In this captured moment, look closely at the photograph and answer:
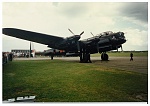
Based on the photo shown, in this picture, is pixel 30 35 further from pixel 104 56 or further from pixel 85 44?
pixel 104 56

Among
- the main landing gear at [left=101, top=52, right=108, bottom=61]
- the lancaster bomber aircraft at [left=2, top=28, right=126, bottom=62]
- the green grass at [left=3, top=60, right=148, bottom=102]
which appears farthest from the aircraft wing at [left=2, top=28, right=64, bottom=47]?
the main landing gear at [left=101, top=52, right=108, bottom=61]

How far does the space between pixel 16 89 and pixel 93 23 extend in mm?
3811

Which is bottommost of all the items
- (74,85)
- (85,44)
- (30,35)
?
(74,85)

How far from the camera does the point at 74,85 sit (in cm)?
630

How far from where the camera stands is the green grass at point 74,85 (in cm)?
569

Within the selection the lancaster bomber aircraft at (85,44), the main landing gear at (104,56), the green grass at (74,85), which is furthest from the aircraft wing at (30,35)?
the main landing gear at (104,56)

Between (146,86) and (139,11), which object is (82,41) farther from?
(146,86)

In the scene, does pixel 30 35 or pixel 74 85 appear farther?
pixel 30 35

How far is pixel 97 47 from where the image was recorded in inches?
458

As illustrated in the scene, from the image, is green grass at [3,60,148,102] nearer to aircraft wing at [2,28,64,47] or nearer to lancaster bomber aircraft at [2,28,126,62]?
aircraft wing at [2,28,64,47]

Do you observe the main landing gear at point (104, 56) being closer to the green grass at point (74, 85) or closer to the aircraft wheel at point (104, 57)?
the aircraft wheel at point (104, 57)

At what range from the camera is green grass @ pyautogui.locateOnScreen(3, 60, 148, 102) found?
5688 millimetres

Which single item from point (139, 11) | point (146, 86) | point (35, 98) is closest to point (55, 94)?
point (35, 98)

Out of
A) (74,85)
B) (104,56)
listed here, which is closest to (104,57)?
(104,56)
